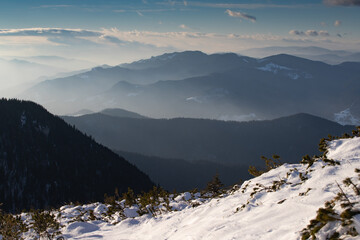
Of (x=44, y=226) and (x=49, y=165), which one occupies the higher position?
(x=44, y=226)

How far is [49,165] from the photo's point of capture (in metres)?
137

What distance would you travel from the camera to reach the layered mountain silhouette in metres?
120

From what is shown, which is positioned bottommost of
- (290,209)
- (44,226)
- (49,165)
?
(49,165)

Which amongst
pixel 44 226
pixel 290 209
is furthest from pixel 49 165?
pixel 290 209

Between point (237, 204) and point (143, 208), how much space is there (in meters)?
16.6

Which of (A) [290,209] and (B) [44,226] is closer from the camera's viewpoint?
(A) [290,209]

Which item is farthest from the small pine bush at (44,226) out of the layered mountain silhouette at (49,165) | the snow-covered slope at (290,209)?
the layered mountain silhouette at (49,165)

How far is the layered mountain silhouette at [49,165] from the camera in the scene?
120m

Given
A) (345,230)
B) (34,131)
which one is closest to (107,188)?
(34,131)

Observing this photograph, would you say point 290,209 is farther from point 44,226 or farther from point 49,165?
point 49,165

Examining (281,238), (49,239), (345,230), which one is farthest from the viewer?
(49,239)

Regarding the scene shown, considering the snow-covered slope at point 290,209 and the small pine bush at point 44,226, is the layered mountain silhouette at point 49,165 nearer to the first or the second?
the small pine bush at point 44,226

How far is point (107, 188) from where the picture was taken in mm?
141000

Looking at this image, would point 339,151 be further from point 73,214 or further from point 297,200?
point 73,214
